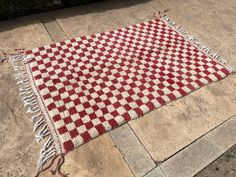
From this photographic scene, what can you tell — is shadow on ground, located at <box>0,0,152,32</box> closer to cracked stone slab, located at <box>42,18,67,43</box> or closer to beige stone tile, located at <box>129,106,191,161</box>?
cracked stone slab, located at <box>42,18,67,43</box>

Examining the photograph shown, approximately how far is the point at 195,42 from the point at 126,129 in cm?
300

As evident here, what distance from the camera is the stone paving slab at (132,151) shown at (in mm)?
3711

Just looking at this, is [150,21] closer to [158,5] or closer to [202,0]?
[158,5]

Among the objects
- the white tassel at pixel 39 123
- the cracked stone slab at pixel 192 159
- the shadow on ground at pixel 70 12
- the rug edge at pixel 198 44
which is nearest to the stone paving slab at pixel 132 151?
the cracked stone slab at pixel 192 159

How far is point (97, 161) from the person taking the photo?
3.73 metres

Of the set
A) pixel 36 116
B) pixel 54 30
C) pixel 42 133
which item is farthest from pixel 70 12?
pixel 42 133

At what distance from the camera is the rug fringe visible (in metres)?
3.68

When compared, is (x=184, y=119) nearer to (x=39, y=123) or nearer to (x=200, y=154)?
(x=200, y=154)

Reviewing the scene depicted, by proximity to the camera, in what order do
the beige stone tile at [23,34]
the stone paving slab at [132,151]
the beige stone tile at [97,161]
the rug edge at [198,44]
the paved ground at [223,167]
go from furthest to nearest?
the rug edge at [198,44] < the beige stone tile at [23,34] < the paved ground at [223,167] < the stone paving slab at [132,151] < the beige stone tile at [97,161]

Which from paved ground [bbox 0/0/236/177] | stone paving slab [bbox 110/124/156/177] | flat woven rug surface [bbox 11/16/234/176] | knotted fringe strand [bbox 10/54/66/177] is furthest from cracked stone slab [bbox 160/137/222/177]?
knotted fringe strand [bbox 10/54/66/177]

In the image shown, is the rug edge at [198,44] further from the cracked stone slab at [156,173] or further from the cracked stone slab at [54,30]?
the cracked stone slab at [156,173]

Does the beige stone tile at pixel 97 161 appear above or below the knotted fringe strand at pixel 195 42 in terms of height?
below

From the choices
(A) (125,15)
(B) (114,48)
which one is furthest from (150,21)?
(B) (114,48)

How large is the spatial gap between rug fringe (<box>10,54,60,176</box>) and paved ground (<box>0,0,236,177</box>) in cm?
10
